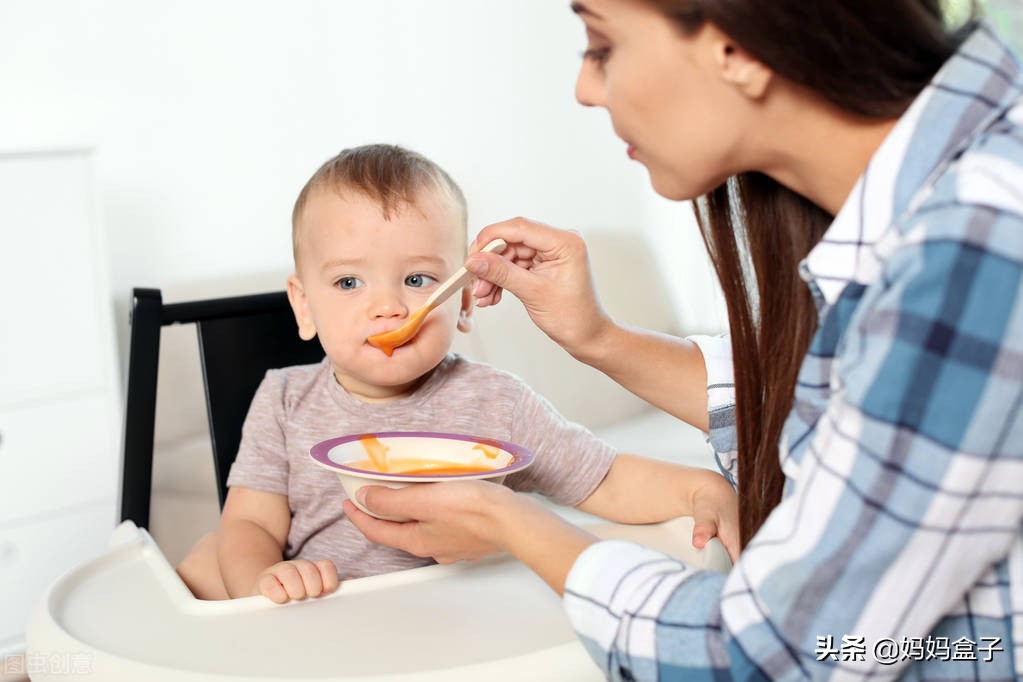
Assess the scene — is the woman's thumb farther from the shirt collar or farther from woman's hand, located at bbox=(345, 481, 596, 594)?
the shirt collar

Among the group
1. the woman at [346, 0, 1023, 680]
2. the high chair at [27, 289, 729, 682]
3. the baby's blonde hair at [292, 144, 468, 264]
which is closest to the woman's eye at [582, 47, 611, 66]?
the woman at [346, 0, 1023, 680]

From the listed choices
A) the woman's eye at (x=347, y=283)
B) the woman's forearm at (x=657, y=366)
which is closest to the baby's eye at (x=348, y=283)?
the woman's eye at (x=347, y=283)

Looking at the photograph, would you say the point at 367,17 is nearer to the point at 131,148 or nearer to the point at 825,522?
the point at 131,148

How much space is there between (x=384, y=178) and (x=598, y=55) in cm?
42

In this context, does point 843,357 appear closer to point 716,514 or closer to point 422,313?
point 716,514

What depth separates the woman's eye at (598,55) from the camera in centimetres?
98

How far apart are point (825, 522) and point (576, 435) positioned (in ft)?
2.11

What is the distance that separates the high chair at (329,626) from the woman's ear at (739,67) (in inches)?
19.3

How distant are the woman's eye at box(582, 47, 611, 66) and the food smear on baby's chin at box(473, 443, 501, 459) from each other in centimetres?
41

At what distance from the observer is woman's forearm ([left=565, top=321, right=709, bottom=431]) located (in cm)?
134

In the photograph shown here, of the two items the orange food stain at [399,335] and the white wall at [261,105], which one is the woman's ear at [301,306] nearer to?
the orange food stain at [399,335]

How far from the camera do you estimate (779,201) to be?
3.74 ft

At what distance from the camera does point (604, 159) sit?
3.02 metres

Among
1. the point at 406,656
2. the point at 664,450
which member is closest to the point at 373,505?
the point at 406,656
